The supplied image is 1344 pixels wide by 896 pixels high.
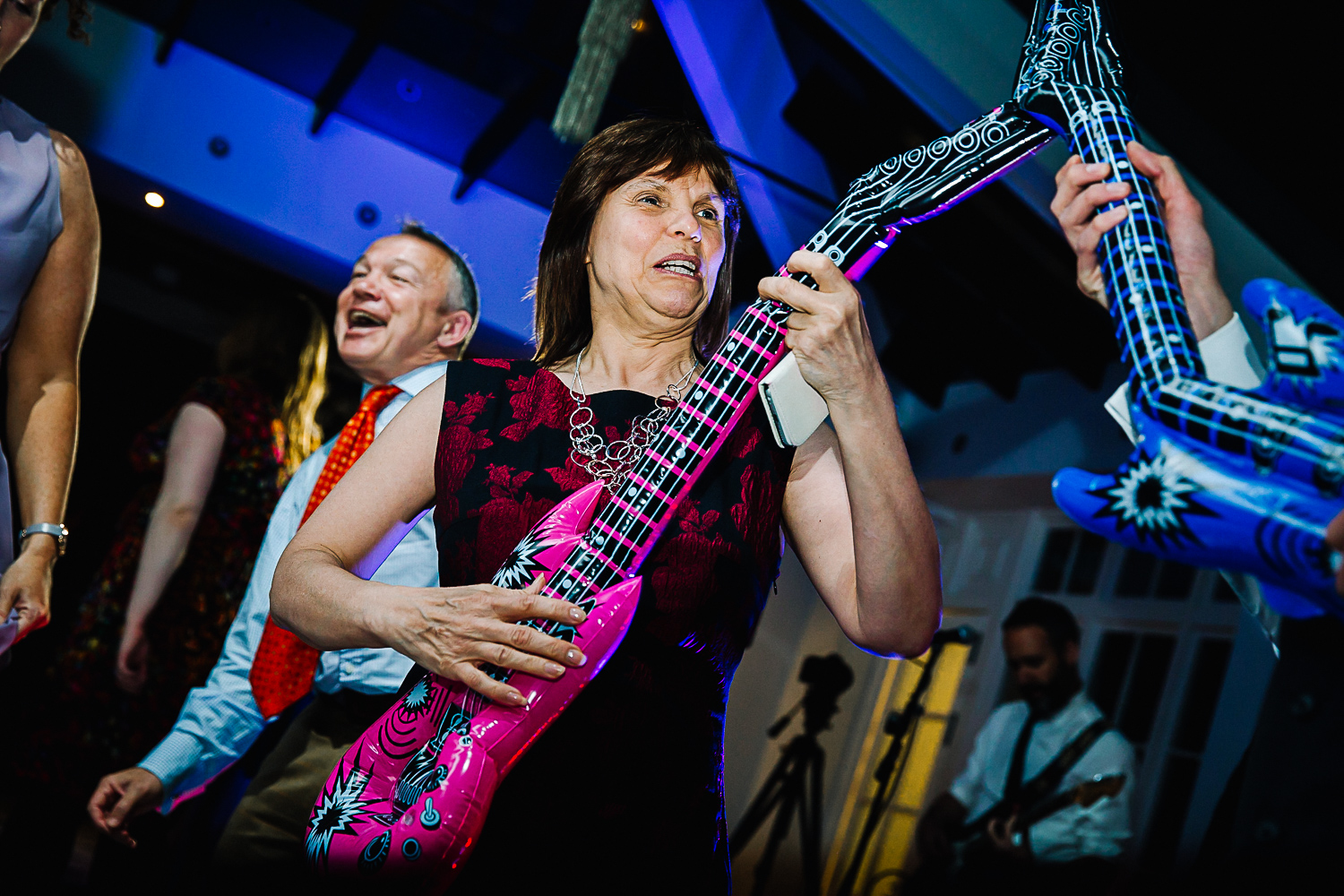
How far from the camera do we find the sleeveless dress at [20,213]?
1.46 meters

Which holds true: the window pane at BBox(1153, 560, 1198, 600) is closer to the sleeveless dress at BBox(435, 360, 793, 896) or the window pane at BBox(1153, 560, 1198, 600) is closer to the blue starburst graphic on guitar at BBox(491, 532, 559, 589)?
the sleeveless dress at BBox(435, 360, 793, 896)

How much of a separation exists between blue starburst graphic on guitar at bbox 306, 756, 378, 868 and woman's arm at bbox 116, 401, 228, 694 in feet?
5.88

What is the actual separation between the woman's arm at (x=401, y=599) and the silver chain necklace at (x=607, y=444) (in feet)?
0.61

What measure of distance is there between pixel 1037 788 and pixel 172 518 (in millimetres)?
3503

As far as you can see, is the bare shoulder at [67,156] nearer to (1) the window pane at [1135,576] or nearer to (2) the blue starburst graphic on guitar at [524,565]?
(2) the blue starburst graphic on guitar at [524,565]

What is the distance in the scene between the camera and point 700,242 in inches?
52.6

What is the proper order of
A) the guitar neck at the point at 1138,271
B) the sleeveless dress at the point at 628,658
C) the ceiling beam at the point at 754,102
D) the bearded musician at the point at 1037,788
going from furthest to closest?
the ceiling beam at the point at 754,102 → the bearded musician at the point at 1037,788 → the sleeveless dress at the point at 628,658 → the guitar neck at the point at 1138,271

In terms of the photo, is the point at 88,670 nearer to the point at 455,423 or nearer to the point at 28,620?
the point at 28,620

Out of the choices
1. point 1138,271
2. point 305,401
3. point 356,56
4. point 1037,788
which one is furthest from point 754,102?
point 1138,271

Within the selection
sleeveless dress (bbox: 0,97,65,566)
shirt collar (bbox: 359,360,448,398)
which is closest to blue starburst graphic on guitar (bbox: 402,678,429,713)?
sleeveless dress (bbox: 0,97,65,566)

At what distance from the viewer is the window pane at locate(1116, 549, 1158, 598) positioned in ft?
21.4

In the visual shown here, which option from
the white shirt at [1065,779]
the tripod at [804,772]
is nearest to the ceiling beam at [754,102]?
the tripod at [804,772]

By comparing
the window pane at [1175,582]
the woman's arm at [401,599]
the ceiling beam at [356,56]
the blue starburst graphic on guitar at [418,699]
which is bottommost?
the blue starburst graphic on guitar at [418,699]

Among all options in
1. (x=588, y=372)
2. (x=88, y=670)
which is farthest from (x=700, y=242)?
(x=88, y=670)
